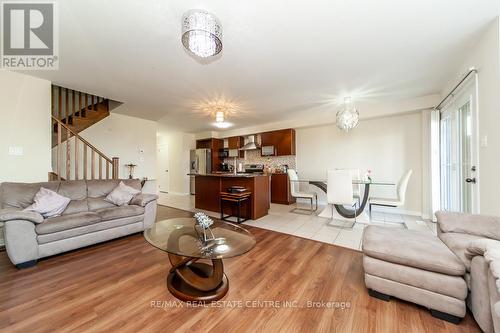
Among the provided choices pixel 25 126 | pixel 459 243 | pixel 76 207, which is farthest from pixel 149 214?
pixel 459 243

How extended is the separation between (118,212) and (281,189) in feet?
13.6

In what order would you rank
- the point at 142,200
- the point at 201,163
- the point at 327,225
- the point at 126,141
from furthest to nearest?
1. the point at 201,163
2. the point at 126,141
3. the point at 327,225
4. the point at 142,200

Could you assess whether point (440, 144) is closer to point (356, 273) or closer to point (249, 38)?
point (356, 273)

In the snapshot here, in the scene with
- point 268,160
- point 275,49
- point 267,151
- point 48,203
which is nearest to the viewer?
point 275,49

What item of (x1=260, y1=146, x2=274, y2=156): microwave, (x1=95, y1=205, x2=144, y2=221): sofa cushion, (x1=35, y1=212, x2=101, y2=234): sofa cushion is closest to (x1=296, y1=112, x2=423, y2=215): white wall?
(x1=260, y1=146, x2=274, y2=156): microwave

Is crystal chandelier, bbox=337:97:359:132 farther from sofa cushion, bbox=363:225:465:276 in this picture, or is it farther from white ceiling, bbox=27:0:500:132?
sofa cushion, bbox=363:225:465:276

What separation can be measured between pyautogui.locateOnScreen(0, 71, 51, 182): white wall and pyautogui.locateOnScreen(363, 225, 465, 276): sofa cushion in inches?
188

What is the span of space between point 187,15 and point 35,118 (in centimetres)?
331

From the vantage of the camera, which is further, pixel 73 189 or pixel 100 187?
pixel 100 187

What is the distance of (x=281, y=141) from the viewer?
595 centimetres

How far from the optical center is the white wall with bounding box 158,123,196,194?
7.79m

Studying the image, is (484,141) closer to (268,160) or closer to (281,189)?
(281,189)

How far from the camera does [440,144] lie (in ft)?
12.0

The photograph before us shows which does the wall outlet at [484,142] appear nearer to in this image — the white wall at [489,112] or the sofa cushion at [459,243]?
the white wall at [489,112]
